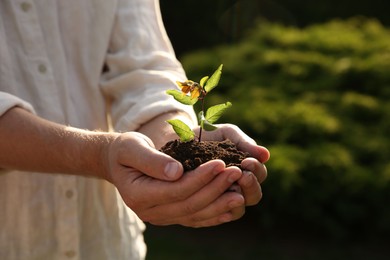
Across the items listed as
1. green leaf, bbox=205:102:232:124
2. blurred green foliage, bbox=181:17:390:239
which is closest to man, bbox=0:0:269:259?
green leaf, bbox=205:102:232:124

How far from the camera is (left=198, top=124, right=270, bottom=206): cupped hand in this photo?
2027 mm

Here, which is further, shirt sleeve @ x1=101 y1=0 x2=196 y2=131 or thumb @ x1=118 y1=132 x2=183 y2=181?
shirt sleeve @ x1=101 y1=0 x2=196 y2=131

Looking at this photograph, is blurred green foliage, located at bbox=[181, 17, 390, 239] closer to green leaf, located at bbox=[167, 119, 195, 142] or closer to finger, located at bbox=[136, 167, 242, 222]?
green leaf, located at bbox=[167, 119, 195, 142]

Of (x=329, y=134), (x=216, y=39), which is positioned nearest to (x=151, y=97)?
(x=329, y=134)

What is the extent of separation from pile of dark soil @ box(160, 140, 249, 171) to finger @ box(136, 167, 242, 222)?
0.12m

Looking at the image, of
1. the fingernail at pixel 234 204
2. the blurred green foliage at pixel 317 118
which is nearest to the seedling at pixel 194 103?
the fingernail at pixel 234 204

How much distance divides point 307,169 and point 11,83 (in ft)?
13.4

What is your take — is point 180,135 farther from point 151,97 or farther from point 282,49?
point 282,49

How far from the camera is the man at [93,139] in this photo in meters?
2.01

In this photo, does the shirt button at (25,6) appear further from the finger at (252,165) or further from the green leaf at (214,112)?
the finger at (252,165)

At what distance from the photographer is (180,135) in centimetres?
223

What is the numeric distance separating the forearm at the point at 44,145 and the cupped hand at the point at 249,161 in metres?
0.40

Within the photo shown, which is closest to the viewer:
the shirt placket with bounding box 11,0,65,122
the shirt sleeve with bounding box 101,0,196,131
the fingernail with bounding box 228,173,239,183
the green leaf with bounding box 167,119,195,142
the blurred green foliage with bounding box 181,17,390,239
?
the fingernail with bounding box 228,173,239,183

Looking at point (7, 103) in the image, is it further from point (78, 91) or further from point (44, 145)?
point (78, 91)
